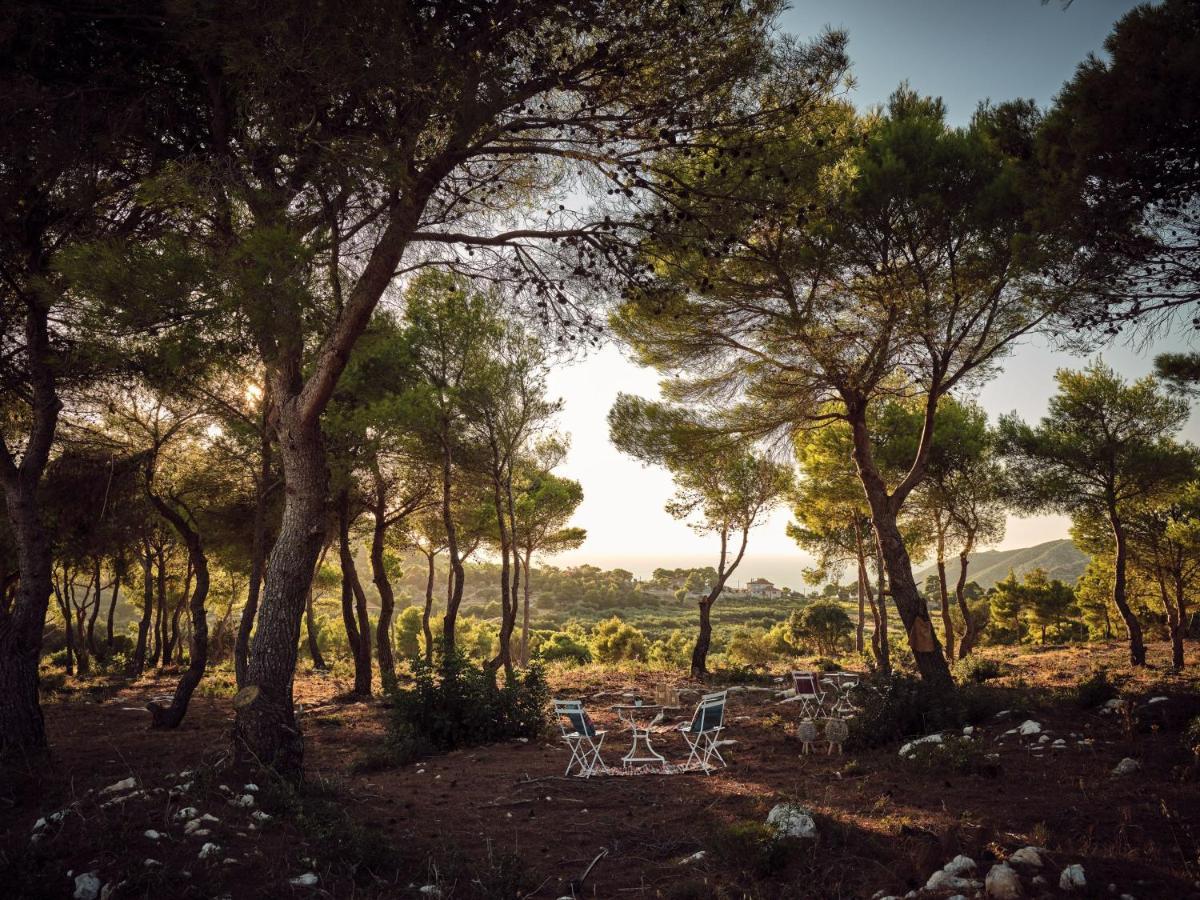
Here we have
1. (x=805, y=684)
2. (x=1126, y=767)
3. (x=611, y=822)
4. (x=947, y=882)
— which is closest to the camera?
(x=947, y=882)

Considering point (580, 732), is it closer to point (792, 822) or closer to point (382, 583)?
point (792, 822)

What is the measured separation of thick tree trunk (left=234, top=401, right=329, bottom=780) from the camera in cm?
502

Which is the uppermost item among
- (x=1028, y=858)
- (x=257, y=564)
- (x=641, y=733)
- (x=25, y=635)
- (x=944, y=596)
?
(x=257, y=564)

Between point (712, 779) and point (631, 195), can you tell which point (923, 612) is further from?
point (631, 195)

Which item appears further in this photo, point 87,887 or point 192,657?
point 192,657

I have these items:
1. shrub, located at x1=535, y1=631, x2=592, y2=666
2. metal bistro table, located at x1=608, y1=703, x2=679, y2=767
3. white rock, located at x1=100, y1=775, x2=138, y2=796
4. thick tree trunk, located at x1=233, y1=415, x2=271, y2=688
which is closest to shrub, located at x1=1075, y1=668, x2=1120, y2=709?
metal bistro table, located at x1=608, y1=703, x2=679, y2=767

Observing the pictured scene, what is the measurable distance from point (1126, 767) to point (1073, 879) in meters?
2.43

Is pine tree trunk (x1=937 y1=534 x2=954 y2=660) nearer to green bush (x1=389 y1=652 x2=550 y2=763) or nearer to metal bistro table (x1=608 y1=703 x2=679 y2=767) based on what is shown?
metal bistro table (x1=608 y1=703 x2=679 y2=767)

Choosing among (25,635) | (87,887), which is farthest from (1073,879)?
(25,635)

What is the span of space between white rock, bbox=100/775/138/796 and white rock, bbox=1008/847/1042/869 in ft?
16.4

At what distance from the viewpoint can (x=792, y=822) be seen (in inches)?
155

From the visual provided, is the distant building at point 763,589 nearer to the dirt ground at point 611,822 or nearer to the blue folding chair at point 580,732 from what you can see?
the dirt ground at point 611,822

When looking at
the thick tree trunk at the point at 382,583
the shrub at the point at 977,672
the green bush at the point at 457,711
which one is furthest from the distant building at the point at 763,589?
the green bush at the point at 457,711

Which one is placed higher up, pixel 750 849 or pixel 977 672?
pixel 750 849
